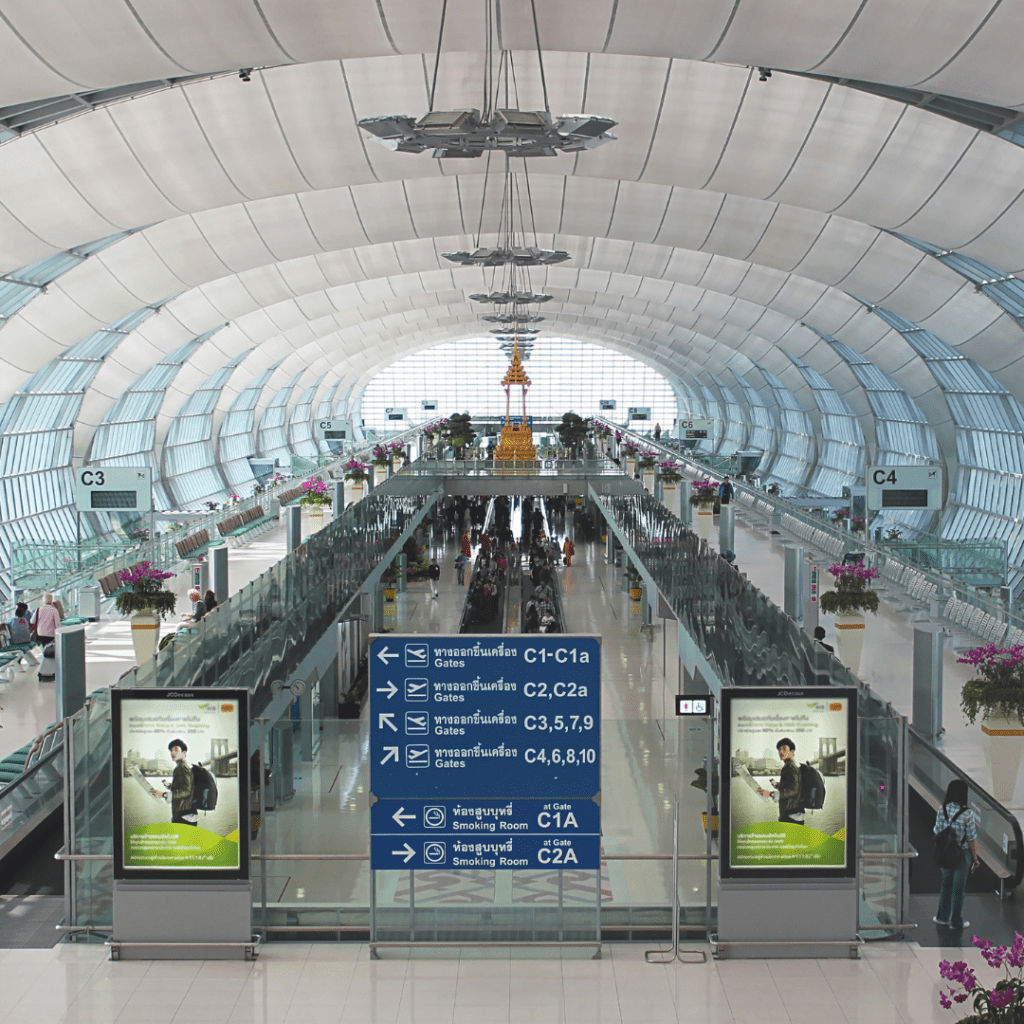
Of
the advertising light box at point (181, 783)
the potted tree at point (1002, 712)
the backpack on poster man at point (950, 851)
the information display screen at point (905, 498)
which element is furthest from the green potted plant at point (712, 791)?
the information display screen at point (905, 498)

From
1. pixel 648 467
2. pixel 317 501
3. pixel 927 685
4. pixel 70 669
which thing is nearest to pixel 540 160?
pixel 317 501

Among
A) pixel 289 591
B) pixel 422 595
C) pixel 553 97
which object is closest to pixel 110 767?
pixel 289 591

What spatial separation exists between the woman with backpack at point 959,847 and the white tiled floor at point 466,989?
2.72ft

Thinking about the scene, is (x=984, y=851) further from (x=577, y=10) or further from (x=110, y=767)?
(x=577, y=10)

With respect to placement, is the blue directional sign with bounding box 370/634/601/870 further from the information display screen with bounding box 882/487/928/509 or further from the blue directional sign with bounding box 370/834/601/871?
the information display screen with bounding box 882/487/928/509

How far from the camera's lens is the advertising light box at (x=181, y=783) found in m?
9.02

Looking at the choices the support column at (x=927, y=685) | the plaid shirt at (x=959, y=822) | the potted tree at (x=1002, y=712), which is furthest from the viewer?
the support column at (x=927, y=685)

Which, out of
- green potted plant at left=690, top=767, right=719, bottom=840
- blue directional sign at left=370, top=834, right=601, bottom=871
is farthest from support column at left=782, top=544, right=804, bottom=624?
blue directional sign at left=370, top=834, right=601, bottom=871

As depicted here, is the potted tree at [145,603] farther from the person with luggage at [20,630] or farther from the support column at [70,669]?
the support column at [70,669]

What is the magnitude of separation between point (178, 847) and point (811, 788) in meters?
4.83

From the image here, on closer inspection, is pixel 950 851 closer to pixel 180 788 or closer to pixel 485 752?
pixel 485 752

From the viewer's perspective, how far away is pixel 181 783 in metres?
9.10

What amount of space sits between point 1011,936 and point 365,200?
31.3 meters

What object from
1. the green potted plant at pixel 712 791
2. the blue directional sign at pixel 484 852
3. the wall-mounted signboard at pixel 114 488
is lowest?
the blue directional sign at pixel 484 852
